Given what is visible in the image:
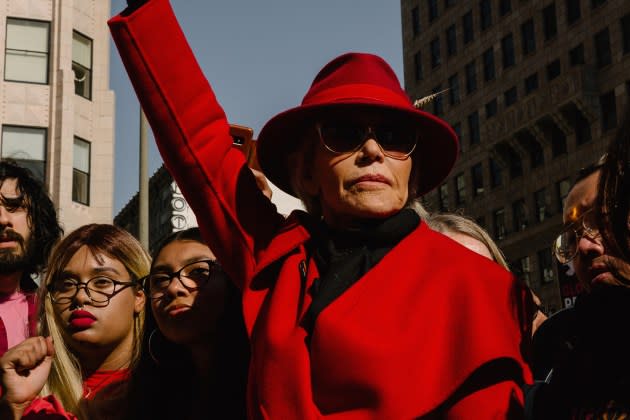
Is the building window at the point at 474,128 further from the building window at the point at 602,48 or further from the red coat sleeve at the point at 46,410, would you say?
the red coat sleeve at the point at 46,410

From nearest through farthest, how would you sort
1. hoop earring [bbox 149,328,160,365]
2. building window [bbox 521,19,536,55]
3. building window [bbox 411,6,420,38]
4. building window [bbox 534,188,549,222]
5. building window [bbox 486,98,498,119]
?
hoop earring [bbox 149,328,160,365]
building window [bbox 534,188,549,222]
building window [bbox 521,19,536,55]
building window [bbox 486,98,498,119]
building window [bbox 411,6,420,38]

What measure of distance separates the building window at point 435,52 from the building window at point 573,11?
9.87m

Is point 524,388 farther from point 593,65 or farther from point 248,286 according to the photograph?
point 593,65

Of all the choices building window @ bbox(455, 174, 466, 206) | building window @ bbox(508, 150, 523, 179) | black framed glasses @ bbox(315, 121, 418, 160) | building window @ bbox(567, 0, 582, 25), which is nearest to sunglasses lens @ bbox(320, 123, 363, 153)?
black framed glasses @ bbox(315, 121, 418, 160)

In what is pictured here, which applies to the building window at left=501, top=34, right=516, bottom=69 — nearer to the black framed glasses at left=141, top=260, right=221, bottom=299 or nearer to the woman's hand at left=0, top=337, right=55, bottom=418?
the black framed glasses at left=141, top=260, right=221, bottom=299

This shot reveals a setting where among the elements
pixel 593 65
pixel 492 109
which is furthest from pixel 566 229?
pixel 492 109

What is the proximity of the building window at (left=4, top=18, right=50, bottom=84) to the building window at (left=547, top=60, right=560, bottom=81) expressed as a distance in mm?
23213

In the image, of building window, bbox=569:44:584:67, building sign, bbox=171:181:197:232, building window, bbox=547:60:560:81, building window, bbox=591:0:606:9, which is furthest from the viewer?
building window, bbox=547:60:560:81

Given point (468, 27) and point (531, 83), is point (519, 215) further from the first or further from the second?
point (468, 27)

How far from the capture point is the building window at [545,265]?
40719 mm

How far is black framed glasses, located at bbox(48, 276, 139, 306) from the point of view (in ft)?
14.3

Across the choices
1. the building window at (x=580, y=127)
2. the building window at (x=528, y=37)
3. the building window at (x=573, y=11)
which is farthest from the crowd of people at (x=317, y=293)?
the building window at (x=528, y=37)

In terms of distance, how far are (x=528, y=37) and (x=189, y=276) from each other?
41.9 meters

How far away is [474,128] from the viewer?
4716 centimetres
